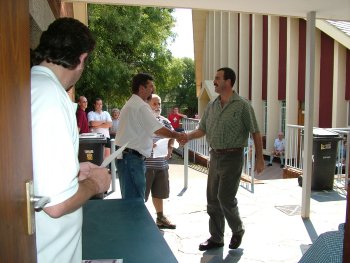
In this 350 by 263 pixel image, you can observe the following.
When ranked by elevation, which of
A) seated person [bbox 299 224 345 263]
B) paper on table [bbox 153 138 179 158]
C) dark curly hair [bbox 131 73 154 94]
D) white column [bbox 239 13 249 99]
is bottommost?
seated person [bbox 299 224 345 263]

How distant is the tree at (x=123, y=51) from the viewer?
16.4 m

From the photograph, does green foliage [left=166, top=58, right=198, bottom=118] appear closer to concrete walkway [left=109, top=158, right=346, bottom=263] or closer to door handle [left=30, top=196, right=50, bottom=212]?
concrete walkway [left=109, top=158, right=346, bottom=263]

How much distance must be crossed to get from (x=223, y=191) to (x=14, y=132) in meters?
3.20

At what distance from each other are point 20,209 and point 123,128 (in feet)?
10.3

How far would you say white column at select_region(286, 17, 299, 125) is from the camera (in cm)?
1461

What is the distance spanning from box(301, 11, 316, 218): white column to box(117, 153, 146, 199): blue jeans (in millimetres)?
2420

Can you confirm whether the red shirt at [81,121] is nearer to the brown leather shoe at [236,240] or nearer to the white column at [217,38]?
the brown leather shoe at [236,240]

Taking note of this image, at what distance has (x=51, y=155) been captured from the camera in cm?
135

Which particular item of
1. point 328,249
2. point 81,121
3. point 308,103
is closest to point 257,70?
point 81,121

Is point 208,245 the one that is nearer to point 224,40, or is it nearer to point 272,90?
point 272,90

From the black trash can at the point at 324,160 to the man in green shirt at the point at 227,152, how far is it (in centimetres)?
314

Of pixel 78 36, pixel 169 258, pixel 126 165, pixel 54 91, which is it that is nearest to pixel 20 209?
pixel 54 91

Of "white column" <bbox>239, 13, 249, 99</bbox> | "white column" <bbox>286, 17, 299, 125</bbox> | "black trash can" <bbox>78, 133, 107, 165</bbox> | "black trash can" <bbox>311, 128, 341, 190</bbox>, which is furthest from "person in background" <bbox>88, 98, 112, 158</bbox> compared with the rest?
"white column" <bbox>239, 13, 249, 99</bbox>

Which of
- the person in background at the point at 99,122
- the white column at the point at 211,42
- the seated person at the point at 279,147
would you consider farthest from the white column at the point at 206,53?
the person in background at the point at 99,122
